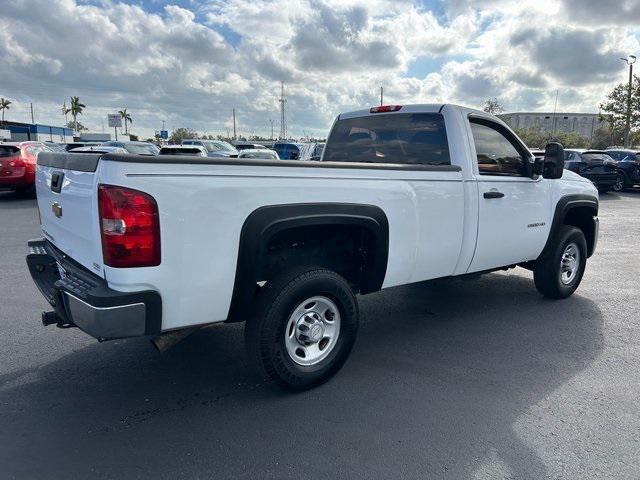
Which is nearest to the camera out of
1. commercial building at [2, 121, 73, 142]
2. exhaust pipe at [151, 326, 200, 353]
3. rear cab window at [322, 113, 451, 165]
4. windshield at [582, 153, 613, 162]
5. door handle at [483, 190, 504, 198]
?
exhaust pipe at [151, 326, 200, 353]

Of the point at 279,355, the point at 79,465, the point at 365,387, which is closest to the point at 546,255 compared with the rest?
the point at 365,387

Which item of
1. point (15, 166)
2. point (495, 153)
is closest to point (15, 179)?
point (15, 166)

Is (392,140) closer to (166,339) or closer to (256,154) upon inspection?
(166,339)

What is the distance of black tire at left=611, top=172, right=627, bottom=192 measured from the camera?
19.0m

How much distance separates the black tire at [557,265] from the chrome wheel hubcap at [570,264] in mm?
21

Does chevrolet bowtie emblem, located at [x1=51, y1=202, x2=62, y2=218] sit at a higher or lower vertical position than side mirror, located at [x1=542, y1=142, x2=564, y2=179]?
lower

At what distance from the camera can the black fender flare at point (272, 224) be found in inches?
113

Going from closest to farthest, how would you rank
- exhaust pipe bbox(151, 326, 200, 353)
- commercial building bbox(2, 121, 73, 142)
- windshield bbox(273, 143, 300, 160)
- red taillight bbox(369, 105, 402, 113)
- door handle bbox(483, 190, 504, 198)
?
exhaust pipe bbox(151, 326, 200, 353) < door handle bbox(483, 190, 504, 198) < red taillight bbox(369, 105, 402, 113) < windshield bbox(273, 143, 300, 160) < commercial building bbox(2, 121, 73, 142)

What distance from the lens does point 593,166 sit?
57.8ft

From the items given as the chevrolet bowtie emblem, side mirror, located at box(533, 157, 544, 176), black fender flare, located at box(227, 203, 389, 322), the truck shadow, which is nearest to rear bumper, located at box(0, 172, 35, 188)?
the truck shadow

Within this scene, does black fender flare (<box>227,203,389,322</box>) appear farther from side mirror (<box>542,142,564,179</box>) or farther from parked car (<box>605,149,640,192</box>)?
parked car (<box>605,149,640,192</box>)

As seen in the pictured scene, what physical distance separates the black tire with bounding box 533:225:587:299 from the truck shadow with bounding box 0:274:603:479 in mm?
717

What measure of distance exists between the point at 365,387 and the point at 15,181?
13.8 m

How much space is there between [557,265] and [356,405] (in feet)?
10.5
